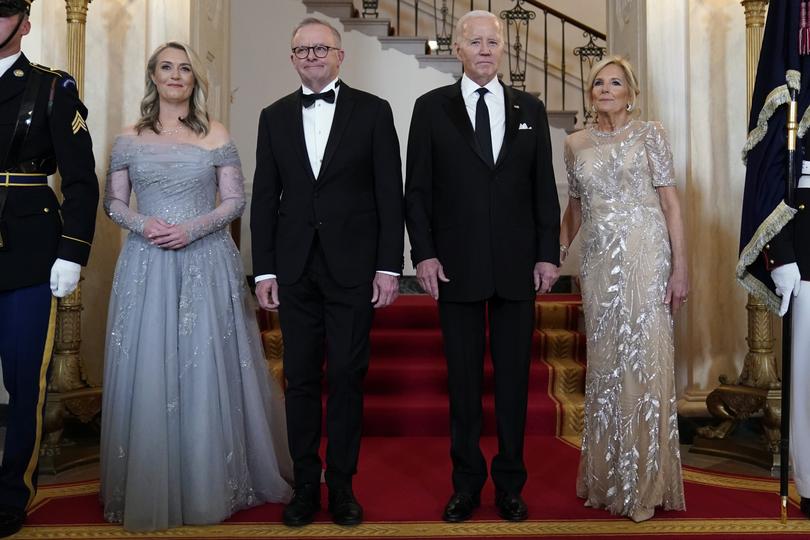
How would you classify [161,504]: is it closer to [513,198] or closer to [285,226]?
[285,226]

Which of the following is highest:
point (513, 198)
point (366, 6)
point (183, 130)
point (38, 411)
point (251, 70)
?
point (366, 6)

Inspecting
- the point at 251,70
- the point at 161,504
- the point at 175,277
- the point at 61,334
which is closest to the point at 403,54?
the point at 251,70

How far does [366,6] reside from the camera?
24.8 ft

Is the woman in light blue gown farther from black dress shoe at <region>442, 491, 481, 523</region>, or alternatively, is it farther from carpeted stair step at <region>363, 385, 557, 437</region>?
carpeted stair step at <region>363, 385, 557, 437</region>

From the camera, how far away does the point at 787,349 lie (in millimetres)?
2859

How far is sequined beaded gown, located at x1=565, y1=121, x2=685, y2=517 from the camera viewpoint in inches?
115

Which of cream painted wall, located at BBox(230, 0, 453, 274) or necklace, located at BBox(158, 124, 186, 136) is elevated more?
cream painted wall, located at BBox(230, 0, 453, 274)

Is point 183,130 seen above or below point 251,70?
below

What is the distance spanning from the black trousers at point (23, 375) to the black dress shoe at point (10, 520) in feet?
0.06

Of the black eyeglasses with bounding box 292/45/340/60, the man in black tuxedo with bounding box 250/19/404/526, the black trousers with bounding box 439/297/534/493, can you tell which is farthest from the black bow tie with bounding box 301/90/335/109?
the black trousers with bounding box 439/297/534/493

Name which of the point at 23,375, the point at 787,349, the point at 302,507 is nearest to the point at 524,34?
the point at 787,349

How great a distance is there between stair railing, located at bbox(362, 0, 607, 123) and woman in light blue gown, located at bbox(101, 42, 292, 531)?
512 cm

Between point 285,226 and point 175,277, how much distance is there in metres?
0.48

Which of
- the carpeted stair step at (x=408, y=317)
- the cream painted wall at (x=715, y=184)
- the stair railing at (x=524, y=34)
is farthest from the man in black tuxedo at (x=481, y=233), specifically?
the stair railing at (x=524, y=34)
